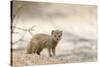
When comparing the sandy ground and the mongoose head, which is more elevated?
the mongoose head

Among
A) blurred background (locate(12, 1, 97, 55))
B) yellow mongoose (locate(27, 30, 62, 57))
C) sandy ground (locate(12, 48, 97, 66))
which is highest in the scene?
blurred background (locate(12, 1, 97, 55))

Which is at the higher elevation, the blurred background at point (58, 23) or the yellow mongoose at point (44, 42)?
the blurred background at point (58, 23)

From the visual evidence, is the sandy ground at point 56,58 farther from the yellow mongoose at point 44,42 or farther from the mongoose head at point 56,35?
the mongoose head at point 56,35

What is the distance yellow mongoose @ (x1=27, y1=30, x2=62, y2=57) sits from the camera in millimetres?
2277

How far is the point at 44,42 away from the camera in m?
2.33

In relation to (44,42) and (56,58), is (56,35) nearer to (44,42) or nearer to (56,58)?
(44,42)

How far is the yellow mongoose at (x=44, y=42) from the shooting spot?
2.28 metres

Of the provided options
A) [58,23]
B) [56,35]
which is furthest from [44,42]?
[58,23]

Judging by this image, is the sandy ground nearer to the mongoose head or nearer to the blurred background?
the blurred background

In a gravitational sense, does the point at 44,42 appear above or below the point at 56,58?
above

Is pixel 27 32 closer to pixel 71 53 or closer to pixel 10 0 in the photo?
pixel 10 0

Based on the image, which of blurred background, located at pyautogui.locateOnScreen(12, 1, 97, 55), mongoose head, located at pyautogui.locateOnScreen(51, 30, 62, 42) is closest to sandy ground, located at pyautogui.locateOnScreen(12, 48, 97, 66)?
blurred background, located at pyautogui.locateOnScreen(12, 1, 97, 55)

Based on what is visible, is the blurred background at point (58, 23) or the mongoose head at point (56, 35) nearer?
the blurred background at point (58, 23)

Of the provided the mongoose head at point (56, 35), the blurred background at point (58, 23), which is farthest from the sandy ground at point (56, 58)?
the mongoose head at point (56, 35)
